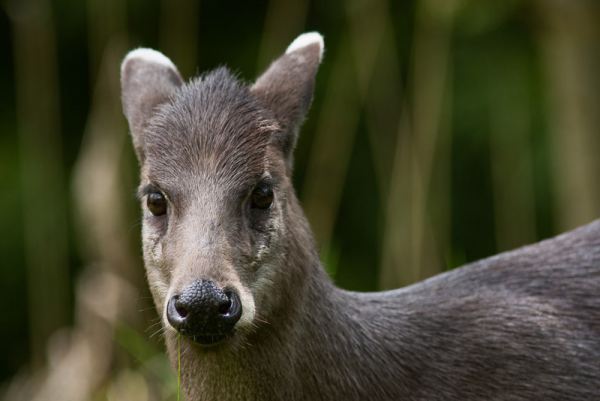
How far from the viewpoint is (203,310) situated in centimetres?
442

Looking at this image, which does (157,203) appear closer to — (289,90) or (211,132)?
(211,132)

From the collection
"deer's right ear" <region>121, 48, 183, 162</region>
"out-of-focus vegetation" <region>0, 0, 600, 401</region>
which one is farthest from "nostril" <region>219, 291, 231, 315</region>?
"out-of-focus vegetation" <region>0, 0, 600, 401</region>

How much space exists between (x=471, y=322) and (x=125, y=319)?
290cm

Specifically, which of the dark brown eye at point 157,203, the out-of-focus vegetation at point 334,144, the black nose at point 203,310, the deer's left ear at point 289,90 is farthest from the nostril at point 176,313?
the out-of-focus vegetation at point 334,144

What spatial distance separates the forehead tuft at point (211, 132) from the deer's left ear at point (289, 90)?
0.10m

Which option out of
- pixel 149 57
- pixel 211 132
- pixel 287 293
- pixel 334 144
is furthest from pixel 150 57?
pixel 334 144

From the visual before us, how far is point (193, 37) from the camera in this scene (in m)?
10.2

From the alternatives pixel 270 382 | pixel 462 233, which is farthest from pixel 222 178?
pixel 462 233

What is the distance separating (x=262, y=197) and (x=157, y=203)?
0.37 m

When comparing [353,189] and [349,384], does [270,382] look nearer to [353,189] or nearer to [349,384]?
[349,384]

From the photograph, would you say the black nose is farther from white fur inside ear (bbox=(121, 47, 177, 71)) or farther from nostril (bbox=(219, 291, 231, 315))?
white fur inside ear (bbox=(121, 47, 177, 71))

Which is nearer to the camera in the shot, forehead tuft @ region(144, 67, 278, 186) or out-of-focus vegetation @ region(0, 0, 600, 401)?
forehead tuft @ region(144, 67, 278, 186)

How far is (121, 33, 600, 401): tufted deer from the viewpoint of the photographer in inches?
185

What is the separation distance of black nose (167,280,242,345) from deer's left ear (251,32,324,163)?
2.84 feet
